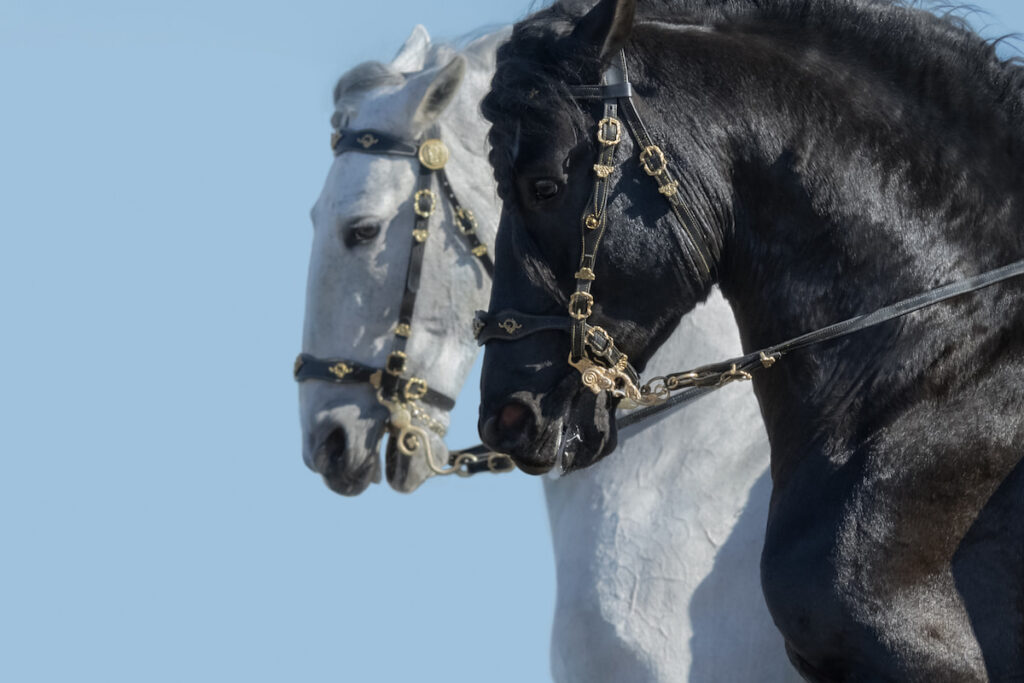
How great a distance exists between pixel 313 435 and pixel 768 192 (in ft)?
8.16

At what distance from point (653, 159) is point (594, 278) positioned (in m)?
0.28

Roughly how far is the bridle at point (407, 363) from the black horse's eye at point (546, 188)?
77.4 inches

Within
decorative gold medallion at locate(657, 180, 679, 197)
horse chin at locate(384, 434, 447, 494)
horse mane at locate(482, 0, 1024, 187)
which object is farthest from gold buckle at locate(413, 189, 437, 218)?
decorative gold medallion at locate(657, 180, 679, 197)

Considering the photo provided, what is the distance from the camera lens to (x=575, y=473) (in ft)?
15.4

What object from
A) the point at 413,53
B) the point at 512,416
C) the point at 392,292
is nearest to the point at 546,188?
the point at 512,416

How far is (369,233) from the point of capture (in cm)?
514

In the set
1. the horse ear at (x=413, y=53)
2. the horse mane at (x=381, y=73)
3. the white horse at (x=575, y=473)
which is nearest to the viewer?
the white horse at (x=575, y=473)

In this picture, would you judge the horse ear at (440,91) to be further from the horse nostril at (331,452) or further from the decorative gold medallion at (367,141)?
the horse nostril at (331,452)

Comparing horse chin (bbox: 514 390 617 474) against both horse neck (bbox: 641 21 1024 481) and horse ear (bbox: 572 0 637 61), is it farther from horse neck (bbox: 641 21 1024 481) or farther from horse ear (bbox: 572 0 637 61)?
horse ear (bbox: 572 0 637 61)

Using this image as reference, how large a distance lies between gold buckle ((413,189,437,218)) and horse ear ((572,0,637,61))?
2012 mm

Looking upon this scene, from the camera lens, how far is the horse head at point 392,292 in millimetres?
5148

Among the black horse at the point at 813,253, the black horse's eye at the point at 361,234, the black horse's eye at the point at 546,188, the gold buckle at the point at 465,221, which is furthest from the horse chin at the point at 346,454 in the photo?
the black horse's eye at the point at 546,188

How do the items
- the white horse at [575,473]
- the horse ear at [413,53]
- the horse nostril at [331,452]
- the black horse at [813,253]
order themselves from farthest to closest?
the horse ear at [413,53] < the horse nostril at [331,452] < the white horse at [575,473] < the black horse at [813,253]

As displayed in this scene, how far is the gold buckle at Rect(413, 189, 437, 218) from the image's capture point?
17.0 ft
